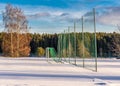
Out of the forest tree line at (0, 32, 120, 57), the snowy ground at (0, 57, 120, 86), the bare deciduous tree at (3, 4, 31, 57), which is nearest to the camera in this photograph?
the snowy ground at (0, 57, 120, 86)

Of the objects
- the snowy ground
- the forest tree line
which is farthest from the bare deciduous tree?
the snowy ground

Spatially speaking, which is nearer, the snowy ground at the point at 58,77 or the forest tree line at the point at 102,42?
the snowy ground at the point at 58,77

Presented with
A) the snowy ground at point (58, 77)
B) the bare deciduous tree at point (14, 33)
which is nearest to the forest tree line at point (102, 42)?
the bare deciduous tree at point (14, 33)

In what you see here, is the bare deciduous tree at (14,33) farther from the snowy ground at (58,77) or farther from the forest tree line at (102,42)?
the snowy ground at (58,77)

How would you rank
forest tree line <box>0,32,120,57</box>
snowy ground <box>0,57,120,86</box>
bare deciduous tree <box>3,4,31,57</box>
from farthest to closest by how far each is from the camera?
forest tree line <box>0,32,120,57</box> → bare deciduous tree <box>3,4,31,57</box> → snowy ground <box>0,57,120,86</box>

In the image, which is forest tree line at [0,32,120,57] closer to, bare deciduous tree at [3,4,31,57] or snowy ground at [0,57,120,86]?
bare deciduous tree at [3,4,31,57]

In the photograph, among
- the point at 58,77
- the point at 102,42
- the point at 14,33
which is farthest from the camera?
the point at 102,42

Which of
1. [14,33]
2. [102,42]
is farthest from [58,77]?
[102,42]

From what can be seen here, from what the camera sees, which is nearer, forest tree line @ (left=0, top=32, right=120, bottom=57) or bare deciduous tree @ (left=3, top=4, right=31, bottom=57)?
bare deciduous tree @ (left=3, top=4, right=31, bottom=57)

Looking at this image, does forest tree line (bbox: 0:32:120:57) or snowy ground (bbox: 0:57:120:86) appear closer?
snowy ground (bbox: 0:57:120:86)

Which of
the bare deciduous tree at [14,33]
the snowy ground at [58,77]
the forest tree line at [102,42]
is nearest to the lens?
the snowy ground at [58,77]

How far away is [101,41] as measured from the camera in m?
69.1

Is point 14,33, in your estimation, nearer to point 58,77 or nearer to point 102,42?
point 102,42

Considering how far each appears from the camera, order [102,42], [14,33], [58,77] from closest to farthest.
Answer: [58,77] → [14,33] → [102,42]
